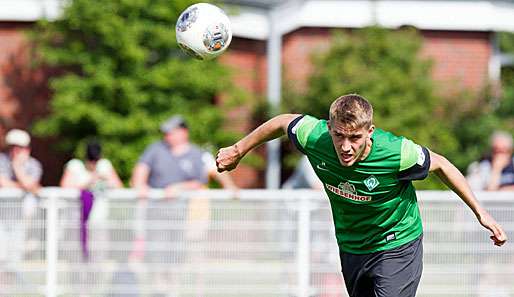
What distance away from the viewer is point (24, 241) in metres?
10.1

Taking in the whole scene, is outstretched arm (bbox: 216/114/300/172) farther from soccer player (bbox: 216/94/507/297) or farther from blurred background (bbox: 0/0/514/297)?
blurred background (bbox: 0/0/514/297)

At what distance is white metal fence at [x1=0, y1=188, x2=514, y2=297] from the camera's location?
1009cm

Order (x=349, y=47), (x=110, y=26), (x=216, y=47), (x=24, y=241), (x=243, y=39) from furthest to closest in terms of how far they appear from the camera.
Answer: (x=243, y=39) < (x=349, y=47) < (x=110, y=26) < (x=24, y=241) < (x=216, y=47)

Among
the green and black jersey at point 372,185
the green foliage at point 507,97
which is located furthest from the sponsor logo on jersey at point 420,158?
the green foliage at point 507,97

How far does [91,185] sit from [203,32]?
3163 mm

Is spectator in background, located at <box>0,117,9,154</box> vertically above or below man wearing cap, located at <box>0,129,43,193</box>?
above

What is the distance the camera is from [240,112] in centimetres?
1733

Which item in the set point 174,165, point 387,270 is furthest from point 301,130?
point 174,165

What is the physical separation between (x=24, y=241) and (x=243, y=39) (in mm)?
7932

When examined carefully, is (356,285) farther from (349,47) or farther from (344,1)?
(344,1)

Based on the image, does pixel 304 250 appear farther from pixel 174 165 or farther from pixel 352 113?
pixel 352 113

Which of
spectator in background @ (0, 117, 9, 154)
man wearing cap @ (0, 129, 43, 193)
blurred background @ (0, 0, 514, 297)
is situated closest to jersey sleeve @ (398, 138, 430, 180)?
blurred background @ (0, 0, 514, 297)

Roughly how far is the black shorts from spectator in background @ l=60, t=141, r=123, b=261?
364 centimetres

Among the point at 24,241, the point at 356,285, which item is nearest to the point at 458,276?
the point at 356,285
